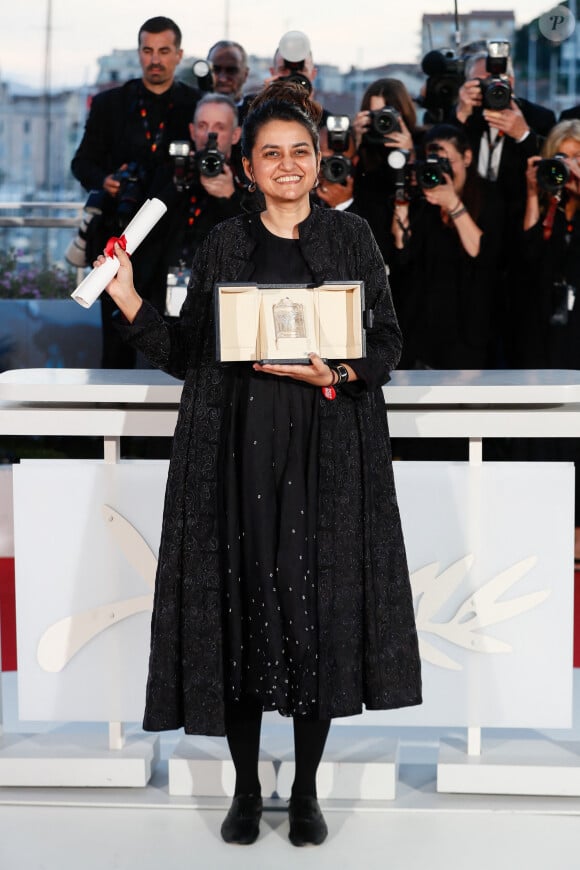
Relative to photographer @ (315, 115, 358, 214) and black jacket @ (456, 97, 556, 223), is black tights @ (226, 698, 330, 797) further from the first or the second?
black jacket @ (456, 97, 556, 223)

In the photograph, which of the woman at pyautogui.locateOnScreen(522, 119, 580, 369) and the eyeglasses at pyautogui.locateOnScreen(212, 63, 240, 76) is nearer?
the woman at pyautogui.locateOnScreen(522, 119, 580, 369)

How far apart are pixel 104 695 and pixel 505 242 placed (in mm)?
2142

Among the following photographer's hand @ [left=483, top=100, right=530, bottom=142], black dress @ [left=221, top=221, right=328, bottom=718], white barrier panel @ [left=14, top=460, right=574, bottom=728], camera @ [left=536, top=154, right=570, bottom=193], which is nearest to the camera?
black dress @ [left=221, top=221, right=328, bottom=718]

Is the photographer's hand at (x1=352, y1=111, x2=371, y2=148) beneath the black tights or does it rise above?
above

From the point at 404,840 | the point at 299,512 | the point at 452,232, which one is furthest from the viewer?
the point at 452,232

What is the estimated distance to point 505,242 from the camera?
165 inches

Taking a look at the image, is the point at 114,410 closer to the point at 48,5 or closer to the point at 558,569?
the point at 558,569

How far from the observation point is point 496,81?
4078 millimetres

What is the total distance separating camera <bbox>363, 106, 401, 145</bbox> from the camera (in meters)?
4.12

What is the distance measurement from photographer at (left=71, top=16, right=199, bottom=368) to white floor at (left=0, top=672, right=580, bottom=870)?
2037 mm

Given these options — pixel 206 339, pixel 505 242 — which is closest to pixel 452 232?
pixel 505 242

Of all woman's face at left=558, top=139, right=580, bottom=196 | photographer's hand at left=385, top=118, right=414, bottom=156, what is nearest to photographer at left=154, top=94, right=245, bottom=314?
photographer's hand at left=385, top=118, right=414, bottom=156

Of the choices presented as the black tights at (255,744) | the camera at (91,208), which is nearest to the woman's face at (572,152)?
the camera at (91,208)

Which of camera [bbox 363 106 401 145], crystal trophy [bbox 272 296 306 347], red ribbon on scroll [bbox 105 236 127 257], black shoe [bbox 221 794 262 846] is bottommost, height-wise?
black shoe [bbox 221 794 262 846]
